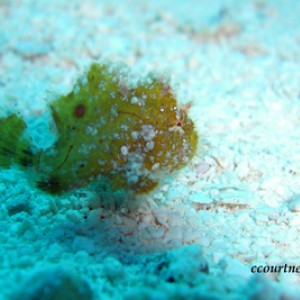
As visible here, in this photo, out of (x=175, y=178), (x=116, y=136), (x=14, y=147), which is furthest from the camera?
(x=175, y=178)

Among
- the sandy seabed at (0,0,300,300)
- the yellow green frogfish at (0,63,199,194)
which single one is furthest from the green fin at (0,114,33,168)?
the sandy seabed at (0,0,300,300)

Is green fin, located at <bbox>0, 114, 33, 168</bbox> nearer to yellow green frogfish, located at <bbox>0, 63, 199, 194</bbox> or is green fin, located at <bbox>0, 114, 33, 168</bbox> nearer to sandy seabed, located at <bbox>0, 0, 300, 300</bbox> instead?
yellow green frogfish, located at <bbox>0, 63, 199, 194</bbox>

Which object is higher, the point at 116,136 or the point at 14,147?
the point at 14,147

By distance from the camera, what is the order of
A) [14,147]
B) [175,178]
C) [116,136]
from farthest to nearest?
[175,178] → [14,147] → [116,136]

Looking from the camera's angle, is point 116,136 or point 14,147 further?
point 14,147

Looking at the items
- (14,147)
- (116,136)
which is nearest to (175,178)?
(116,136)

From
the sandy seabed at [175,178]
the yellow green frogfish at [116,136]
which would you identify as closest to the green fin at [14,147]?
the yellow green frogfish at [116,136]

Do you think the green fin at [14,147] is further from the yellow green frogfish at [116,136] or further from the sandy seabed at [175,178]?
the sandy seabed at [175,178]

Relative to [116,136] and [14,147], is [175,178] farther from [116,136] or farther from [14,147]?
[14,147]
